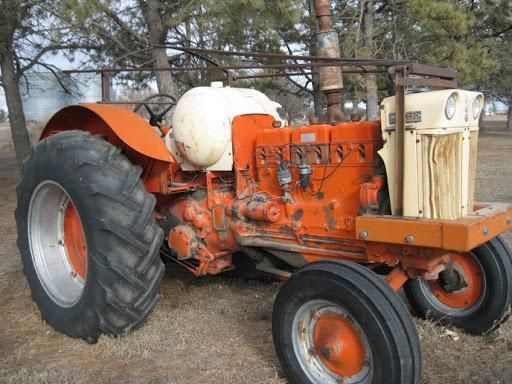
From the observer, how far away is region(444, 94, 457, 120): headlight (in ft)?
8.43

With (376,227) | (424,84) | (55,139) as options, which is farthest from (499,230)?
(55,139)

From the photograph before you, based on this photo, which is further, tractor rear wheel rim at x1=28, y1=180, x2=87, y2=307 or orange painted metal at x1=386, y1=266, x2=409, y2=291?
tractor rear wheel rim at x1=28, y1=180, x2=87, y2=307

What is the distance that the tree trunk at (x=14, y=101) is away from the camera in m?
Result: 10.9

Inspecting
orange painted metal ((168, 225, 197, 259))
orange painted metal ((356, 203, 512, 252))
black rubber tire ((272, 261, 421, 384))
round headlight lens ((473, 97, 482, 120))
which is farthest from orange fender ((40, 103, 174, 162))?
round headlight lens ((473, 97, 482, 120))

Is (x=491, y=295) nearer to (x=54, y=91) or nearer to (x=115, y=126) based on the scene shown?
(x=115, y=126)

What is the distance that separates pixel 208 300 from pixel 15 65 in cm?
933

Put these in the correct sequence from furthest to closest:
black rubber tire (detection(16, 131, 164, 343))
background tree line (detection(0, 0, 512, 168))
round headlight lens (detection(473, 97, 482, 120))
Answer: background tree line (detection(0, 0, 512, 168)) < black rubber tire (detection(16, 131, 164, 343)) < round headlight lens (detection(473, 97, 482, 120))

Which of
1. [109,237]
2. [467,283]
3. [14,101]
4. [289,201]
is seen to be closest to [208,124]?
[289,201]

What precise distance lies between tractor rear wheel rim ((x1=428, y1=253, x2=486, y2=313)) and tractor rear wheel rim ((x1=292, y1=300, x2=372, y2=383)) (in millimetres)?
1142

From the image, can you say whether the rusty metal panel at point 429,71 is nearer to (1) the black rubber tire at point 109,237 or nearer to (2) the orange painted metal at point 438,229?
(2) the orange painted metal at point 438,229

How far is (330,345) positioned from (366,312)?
12.3 inches

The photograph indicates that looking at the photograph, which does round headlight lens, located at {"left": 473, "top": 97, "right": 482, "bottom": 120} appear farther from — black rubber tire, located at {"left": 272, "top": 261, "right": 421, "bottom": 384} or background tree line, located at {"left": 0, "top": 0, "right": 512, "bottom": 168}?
background tree line, located at {"left": 0, "top": 0, "right": 512, "bottom": 168}

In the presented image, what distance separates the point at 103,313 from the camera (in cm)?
320

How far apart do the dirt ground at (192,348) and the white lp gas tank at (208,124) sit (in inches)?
42.5
